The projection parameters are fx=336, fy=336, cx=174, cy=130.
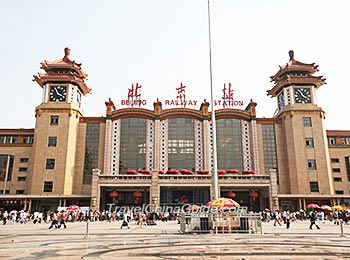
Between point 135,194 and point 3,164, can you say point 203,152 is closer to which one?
point 135,194

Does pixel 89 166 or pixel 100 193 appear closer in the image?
pixel 100 193

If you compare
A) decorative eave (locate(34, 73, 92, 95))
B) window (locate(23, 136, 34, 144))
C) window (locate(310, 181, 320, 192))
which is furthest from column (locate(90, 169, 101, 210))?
Answer: window (locate(310, 181, 320, 192))

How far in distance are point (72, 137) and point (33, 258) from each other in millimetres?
46331

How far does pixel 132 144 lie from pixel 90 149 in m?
7.15

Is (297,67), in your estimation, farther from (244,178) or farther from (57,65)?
(57,65)

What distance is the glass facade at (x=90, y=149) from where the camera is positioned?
55.5m

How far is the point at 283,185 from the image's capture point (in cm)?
5622

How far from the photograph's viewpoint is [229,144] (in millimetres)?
57688

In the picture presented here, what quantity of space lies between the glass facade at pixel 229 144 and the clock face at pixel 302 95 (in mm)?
11121

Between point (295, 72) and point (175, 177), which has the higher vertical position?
point (295, 72)

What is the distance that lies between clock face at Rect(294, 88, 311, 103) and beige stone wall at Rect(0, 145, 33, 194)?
46.9 m

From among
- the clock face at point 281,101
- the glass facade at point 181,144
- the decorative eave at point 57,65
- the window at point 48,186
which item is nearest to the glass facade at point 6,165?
the window at point 48,186

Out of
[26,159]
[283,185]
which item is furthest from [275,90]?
[26,159]

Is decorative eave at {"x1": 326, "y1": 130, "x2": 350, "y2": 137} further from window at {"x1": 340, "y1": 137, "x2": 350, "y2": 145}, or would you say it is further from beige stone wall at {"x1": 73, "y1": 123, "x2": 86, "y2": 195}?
beige stone wall at {"x1": 73, "y1": 123, "x2": 86, "y2": 195}
